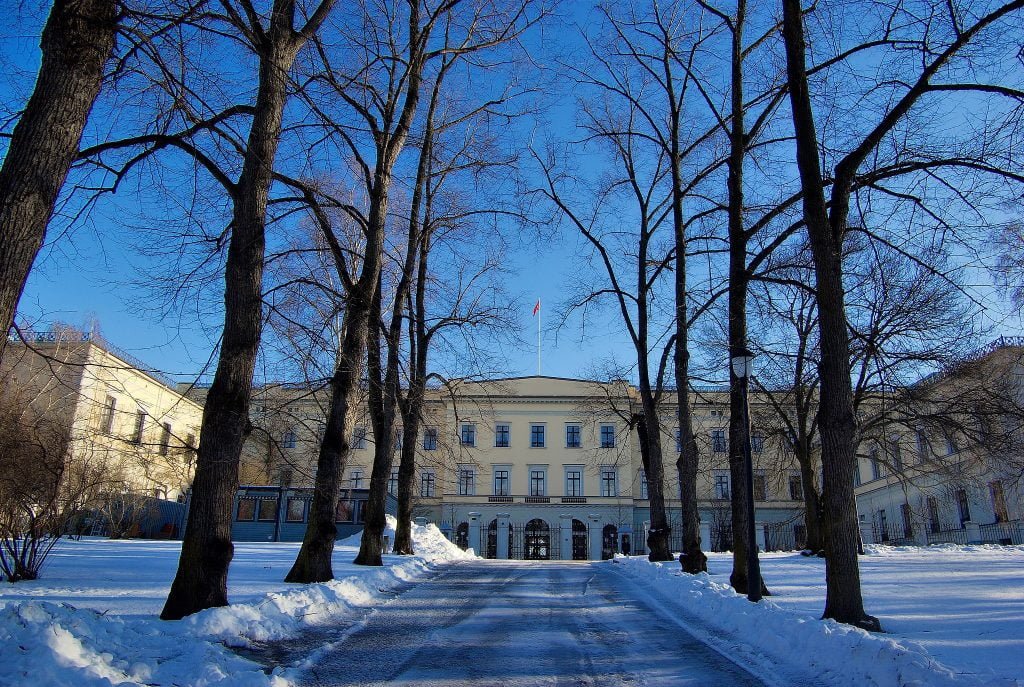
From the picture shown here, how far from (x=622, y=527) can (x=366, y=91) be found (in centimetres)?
4907

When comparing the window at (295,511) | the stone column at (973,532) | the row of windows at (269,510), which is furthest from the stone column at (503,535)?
the stone column at (973,532)

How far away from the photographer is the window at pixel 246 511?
36125 mm

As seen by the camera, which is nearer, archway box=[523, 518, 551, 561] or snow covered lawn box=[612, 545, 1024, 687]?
snow covered lawn box=[612, 545, 1024, 687]

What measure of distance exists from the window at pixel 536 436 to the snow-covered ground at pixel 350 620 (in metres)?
44.9

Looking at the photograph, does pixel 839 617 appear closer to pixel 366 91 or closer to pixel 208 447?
pixel 208 447

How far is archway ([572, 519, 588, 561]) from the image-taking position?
56662 millimetres

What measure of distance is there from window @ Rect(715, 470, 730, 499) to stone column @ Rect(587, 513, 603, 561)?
9634 mm

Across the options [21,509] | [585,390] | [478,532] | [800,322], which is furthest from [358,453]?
[21,509]

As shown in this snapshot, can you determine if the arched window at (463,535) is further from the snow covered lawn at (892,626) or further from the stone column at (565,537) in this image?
the snow covered lawn at (892,626)

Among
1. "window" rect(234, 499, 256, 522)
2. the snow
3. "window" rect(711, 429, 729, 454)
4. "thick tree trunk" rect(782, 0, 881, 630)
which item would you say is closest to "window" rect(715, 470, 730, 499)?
"window" rect(711, 429, 729, 454)

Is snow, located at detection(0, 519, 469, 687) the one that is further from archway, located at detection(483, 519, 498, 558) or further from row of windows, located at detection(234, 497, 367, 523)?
archway, located at detection(483, 519, 498, 558)

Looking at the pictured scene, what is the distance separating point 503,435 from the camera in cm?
6150

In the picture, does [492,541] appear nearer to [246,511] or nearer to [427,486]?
[427,486]

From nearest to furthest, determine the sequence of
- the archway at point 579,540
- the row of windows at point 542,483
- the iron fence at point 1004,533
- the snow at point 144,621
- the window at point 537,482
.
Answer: the snow at point 144,621
the iron fence at point 1004,533
the archway at point 579,540
the row of windows at point 542,483
the window at point 537,482
